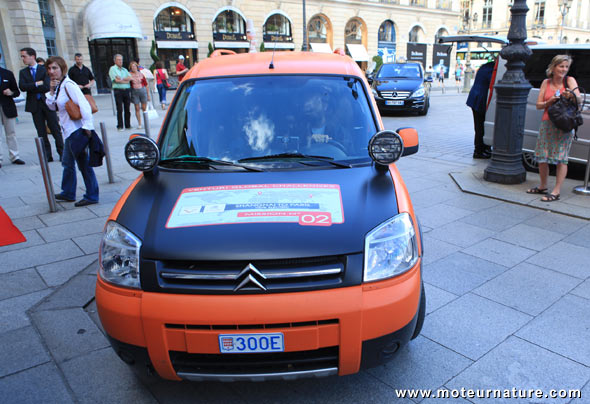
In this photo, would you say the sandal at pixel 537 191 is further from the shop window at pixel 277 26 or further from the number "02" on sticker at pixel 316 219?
the shop window at pixel 277 26

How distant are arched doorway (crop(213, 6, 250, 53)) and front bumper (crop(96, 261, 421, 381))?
36455 mm

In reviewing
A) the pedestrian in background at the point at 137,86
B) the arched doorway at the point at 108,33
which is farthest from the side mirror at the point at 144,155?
the arched doorway at the point at 108,33

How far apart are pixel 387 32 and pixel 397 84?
36.6 metres

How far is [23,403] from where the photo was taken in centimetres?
251

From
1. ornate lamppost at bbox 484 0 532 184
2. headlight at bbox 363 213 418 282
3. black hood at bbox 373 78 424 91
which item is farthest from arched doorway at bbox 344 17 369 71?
headlight at bbox 363 213 418 282

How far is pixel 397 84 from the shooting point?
1588 cm

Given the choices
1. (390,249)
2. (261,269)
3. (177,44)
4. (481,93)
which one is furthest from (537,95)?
Answer: (177,44)

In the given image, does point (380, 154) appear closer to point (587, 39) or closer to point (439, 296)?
point (439, 296)

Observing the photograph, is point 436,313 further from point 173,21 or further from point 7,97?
point 173,21

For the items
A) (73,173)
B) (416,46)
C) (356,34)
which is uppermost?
(356,34)

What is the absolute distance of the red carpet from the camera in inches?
197

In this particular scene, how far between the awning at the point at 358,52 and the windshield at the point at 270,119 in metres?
43.0

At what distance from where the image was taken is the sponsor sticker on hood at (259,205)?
91.2 inches

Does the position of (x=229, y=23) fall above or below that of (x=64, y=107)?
above
